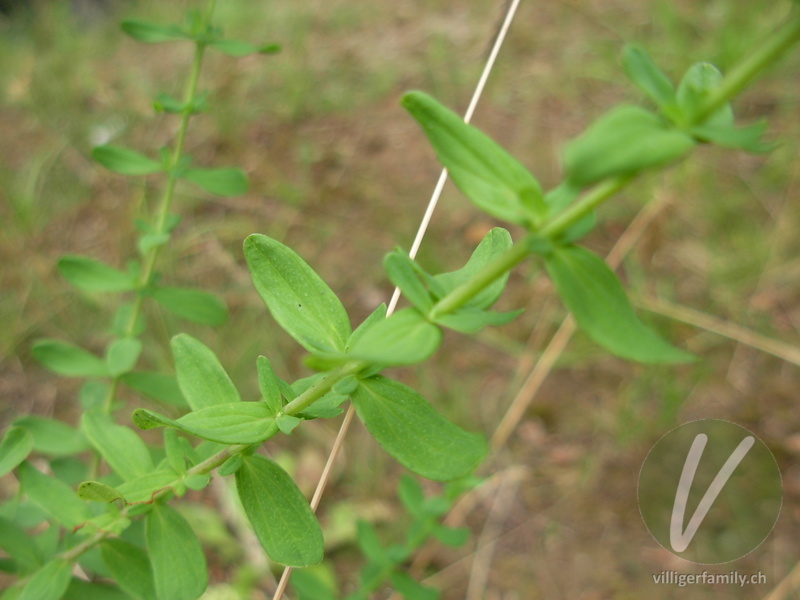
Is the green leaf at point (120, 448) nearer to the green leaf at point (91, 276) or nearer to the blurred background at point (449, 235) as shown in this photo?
the green leaf at point (91, 276)

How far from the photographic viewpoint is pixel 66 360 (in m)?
1.36

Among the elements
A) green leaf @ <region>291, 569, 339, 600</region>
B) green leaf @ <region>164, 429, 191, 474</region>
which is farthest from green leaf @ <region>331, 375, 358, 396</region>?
green leaf @ <region>291, 569, 339, 600</region>

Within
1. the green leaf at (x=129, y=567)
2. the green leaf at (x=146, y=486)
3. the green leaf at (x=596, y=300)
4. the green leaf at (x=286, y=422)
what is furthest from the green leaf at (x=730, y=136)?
the green leaf at (x=129, y=567)

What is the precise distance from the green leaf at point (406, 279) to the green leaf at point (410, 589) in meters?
0.85

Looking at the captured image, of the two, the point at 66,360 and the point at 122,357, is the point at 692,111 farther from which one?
the point at 66,360

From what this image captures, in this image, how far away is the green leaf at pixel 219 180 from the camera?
1345 mm

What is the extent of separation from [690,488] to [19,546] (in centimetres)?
170

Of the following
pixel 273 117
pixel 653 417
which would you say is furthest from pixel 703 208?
pixel 273 117

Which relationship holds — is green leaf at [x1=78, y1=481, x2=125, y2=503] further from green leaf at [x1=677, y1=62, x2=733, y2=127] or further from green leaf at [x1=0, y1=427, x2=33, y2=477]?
green leaf at [x1=677, y1=62, x2=733, y2=127]

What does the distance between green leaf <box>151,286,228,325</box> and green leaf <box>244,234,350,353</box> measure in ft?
1.82

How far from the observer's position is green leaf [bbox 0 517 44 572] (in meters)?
1.01

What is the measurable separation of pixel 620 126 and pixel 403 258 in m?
0.27

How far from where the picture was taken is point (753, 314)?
2225 mm

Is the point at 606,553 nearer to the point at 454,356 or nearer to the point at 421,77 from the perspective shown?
the point at 454,356
